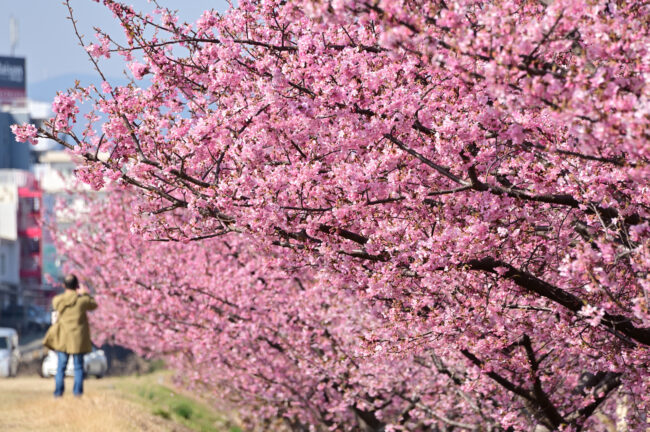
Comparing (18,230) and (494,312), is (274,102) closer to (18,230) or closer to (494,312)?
(494,312)

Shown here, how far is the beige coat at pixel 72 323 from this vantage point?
45.1ft

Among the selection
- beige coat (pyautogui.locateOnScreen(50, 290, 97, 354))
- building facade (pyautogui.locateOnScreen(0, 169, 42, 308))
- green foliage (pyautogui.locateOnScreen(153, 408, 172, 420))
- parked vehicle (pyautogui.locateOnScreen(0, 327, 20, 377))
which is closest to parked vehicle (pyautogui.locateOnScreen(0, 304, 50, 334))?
building facade (pyautogui.locateOnScreen(0, 169, 42, 308))

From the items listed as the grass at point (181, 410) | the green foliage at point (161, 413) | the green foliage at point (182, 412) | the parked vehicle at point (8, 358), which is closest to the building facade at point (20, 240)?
the parked vehicle at point (8, 358)

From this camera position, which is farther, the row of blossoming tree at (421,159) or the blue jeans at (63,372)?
the blue jeans at (63,372)

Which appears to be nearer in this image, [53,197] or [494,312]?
[494,312]

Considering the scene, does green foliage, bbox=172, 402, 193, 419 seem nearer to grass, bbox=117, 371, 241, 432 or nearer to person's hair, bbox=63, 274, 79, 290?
grass, bbox=117, 371, 241, 432

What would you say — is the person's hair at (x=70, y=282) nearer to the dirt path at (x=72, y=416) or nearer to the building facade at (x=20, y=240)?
the dirt path at (x=72, y=416)

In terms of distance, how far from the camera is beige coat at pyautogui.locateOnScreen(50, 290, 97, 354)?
13.7 m

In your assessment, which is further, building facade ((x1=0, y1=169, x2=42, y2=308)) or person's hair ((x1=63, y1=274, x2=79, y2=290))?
building facade ((x1=0, y1=169, x2=42, y2=308))

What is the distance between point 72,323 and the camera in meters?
13.7

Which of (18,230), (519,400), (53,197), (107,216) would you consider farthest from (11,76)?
(519,400)

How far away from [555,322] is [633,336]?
4.57 ft

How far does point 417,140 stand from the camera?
6512 mm

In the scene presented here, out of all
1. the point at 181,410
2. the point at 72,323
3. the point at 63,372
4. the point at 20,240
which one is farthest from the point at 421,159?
the point at 20,240
